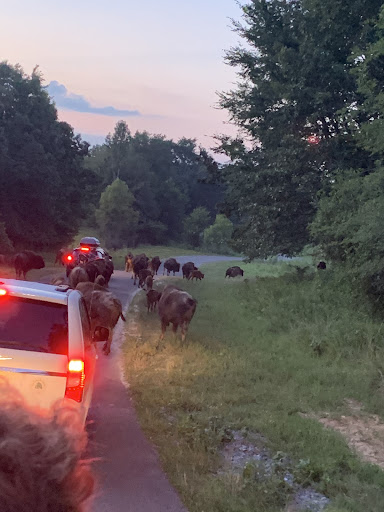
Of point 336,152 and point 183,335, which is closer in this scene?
point 183,335

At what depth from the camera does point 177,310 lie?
13969 mm

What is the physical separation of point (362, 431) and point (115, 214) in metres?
72.3

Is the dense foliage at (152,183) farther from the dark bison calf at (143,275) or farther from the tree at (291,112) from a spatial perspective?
the tree at (291,112)

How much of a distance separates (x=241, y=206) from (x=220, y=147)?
2.83 metres

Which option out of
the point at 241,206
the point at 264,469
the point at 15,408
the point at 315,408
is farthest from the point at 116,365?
the point at 241,206

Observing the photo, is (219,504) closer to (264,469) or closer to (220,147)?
(264,469)

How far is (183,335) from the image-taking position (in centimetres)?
1381

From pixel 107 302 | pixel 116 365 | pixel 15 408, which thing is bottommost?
pixel 116 365

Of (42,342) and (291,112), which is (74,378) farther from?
(291,112)

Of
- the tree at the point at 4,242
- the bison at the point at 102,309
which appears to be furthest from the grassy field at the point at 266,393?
the tree at the point at 4,242

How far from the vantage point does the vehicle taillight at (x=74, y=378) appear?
19.1ft

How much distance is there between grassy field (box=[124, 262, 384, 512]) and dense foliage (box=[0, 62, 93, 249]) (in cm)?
2133

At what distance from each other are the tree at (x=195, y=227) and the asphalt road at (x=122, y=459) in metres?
83.9

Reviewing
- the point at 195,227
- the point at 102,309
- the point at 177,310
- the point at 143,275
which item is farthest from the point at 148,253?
the point at 102,309
